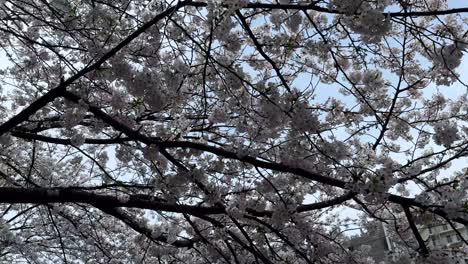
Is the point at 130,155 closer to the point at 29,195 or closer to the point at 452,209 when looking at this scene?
the point at 29,195

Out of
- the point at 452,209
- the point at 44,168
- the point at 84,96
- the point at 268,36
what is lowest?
the point at 452,209

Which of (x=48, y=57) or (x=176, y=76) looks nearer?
(x=176, y=76)

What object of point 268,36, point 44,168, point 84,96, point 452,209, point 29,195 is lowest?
point 452,209

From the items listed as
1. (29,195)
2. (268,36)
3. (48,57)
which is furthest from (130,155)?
(268,36)

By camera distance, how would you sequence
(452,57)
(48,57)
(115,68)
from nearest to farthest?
(452,57) → (115,68) → (48,57)

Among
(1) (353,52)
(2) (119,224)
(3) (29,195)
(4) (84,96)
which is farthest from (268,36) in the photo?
(2) (119,224)

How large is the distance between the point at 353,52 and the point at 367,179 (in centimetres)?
133

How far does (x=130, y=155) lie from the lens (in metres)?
5.26

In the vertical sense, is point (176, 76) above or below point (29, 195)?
above

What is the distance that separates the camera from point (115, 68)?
3.72 m

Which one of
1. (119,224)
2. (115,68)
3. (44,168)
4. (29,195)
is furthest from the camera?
(119,224)

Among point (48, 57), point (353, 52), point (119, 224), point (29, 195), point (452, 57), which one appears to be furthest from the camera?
point (119, 224)

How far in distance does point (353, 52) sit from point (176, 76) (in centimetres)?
149

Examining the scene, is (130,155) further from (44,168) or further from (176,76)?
(44,168)
